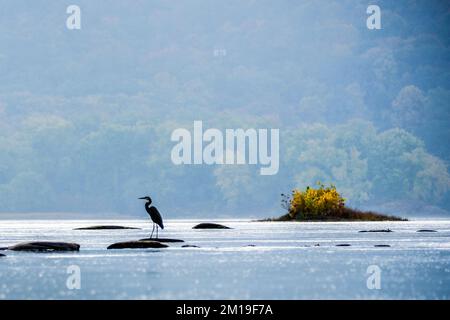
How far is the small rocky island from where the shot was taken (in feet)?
356

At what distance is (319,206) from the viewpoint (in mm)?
110812

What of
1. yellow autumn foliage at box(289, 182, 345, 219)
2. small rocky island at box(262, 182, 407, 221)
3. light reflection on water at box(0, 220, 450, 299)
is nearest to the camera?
light reflection on water at box(0, 220, 450, 299)

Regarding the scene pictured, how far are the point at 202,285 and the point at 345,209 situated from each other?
86.4 m

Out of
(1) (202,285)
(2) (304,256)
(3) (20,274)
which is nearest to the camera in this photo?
(1) (202,285)

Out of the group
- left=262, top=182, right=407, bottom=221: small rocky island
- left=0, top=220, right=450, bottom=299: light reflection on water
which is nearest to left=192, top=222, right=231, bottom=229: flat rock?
left=262, top=182, right=407, bottom=221: small rocky island

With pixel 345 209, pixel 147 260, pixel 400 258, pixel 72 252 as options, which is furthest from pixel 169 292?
pixel 345 209

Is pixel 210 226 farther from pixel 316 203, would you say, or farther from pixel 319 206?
pixel 319 206

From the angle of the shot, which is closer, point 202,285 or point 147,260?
point 202,285

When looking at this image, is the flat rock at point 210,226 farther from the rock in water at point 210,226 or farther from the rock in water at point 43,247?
the rock in water at point 43,247

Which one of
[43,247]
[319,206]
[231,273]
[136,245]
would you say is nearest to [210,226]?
[319,206]

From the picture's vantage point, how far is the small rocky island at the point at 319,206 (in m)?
109

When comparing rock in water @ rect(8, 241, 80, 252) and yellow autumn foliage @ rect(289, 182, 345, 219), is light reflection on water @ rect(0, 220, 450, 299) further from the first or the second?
yellow autumn foliage @ rect(289, 182, 345, 219)
